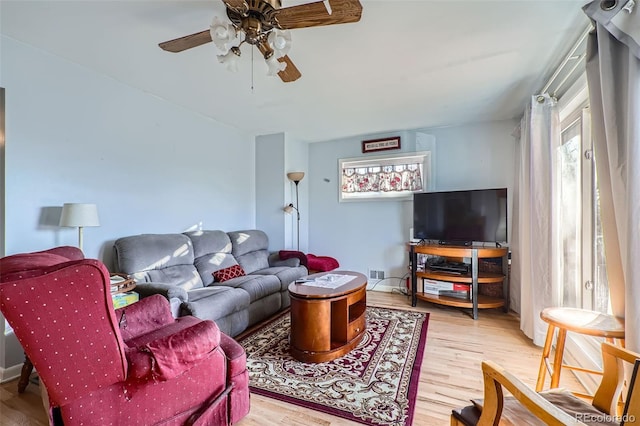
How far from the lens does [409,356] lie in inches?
87.4

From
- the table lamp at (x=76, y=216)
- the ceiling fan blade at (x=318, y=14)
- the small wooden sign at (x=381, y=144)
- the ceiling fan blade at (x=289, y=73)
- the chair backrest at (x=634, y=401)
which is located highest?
the small wooden sign at (x=381, y=144)

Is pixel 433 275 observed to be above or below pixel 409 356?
above

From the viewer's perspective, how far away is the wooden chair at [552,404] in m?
0.76

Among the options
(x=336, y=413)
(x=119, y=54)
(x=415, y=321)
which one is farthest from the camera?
(x=415, y=321)

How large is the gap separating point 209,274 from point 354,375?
1.90 metres

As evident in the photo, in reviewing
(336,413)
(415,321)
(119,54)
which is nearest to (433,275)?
(415,321)

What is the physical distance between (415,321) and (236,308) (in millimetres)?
1870

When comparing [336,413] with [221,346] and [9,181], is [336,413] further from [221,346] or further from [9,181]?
[9,181]

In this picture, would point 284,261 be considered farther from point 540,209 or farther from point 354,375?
point 540,209

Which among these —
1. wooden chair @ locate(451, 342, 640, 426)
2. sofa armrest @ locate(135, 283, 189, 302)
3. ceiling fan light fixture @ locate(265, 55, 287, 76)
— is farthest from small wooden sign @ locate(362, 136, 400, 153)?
wooden chair @ locate(451, 342, 640, 426)

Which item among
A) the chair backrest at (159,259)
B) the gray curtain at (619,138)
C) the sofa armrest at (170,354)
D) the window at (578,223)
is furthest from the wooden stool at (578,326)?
the chair backrest at (159,259)

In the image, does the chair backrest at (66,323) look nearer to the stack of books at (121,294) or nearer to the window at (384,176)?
the stack of books at (121,294)

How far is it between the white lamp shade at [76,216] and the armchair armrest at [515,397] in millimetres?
2641

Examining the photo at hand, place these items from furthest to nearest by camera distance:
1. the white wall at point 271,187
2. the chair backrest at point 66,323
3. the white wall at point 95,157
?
the white wall at point 271,187 → the white wall at point 95,157 → the chair backrest at point 66,323
